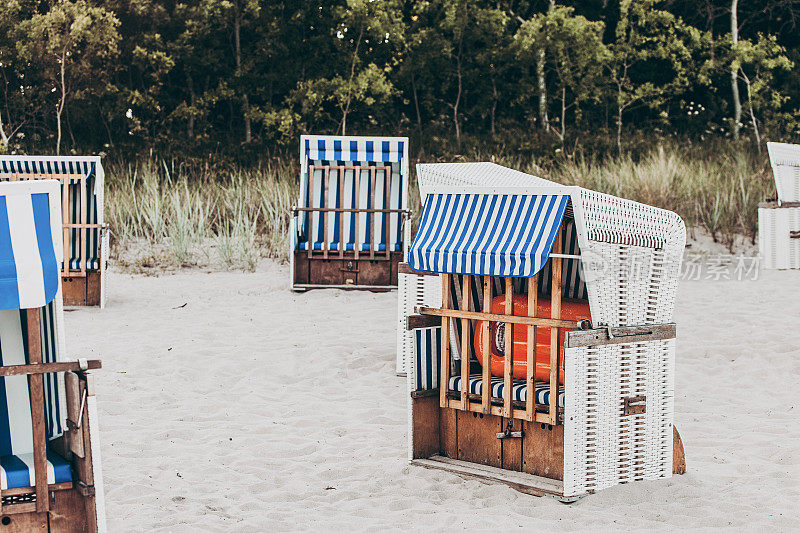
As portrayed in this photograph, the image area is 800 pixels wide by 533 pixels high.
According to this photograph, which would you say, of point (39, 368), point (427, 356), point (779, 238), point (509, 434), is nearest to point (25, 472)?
point (39, 368)

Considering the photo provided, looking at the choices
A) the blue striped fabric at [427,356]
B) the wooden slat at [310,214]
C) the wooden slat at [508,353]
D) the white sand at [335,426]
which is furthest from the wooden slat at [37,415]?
the wooden slat at [310,214]

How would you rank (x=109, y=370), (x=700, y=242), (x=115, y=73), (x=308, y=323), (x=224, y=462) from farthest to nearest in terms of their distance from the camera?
(x=115, y=73), (x=700, y=242), (x=308, y=323), (x=109, y=370), (x=224, y=462)

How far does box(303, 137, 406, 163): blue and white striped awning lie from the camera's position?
415 inches

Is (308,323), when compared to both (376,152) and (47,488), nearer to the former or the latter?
(376,152)

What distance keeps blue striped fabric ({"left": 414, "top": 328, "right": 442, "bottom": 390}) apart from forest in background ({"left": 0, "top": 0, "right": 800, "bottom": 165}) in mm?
16448

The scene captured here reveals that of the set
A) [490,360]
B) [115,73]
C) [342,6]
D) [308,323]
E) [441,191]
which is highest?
[342,6]

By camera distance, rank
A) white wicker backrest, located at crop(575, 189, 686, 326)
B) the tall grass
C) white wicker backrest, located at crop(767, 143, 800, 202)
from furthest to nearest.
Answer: the tall grass → white wicker backrest, located at crop(767, 143, 800, 202) → white wicker backrest, located at crop(575, 189, 686, 326)

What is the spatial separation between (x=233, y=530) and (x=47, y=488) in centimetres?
93

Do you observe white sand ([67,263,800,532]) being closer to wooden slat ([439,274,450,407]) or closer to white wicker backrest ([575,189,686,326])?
wooden slat ([439,274,450,407])

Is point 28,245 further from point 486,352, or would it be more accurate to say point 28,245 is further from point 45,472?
point 486,352

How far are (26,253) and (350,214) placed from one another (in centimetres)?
751

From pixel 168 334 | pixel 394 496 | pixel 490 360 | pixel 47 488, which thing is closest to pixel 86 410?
pixel 47 488

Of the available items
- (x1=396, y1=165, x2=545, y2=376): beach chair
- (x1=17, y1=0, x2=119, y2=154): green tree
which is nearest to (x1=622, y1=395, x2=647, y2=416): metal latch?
(x1=396, y1=165, x2=545, y2=376): beach chair

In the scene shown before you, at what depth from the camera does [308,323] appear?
345 inches
